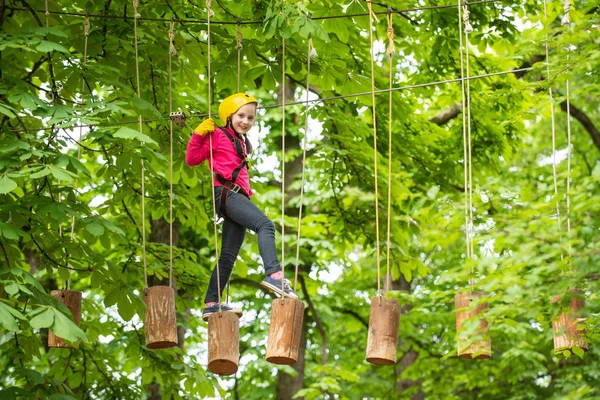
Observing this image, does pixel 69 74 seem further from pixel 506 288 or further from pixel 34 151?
pixel 506 288

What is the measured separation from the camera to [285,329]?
6020 millimetres

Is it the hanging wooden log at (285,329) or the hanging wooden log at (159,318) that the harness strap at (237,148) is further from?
the hanging wooden log at (285,329)

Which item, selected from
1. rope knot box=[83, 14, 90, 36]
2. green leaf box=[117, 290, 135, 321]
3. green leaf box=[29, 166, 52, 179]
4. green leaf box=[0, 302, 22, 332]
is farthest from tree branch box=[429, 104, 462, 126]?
green leaf box=[0, 302, 22, 332]

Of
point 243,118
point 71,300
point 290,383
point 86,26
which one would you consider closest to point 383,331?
point 243,118

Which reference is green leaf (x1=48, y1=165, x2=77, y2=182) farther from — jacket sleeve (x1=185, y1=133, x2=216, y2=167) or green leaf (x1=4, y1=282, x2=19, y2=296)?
jacket sleeve (x1=185, y1=133, x2=216, y2=167)

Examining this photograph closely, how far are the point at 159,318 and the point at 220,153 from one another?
114cm

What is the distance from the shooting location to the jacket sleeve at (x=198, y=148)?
6.74 metres

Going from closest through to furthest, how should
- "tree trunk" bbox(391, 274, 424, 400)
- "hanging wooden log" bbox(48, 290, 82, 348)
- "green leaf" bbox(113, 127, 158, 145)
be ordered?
"green leaf" bbox(113, 127, 158, 145) < "hanging wooden log" bbox(48, 290, 82, 348) < "tree trunk" bbox(391, 274, 424, 400)

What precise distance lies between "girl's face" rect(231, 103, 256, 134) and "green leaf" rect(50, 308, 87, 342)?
166cm

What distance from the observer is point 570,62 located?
6.35 metres

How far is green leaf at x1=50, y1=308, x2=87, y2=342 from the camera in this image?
5918 mm

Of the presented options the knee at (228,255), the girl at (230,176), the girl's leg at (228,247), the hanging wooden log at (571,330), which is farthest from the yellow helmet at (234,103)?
the hanging wooden log at (571,330)

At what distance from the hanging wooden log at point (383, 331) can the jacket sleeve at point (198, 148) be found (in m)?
1.54

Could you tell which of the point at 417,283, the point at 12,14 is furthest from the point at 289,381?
the point at 12,14
